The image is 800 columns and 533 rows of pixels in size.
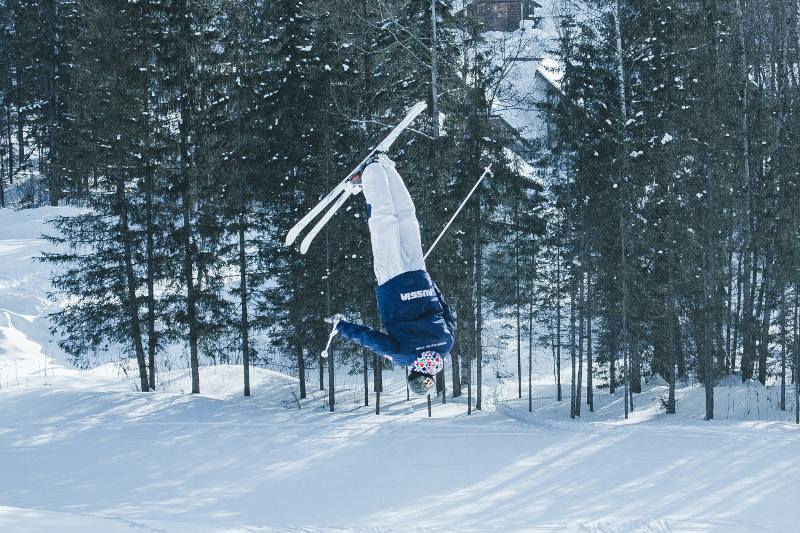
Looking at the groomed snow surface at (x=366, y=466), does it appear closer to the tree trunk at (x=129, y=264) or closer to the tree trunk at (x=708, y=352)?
the tree trunk at (x=708, y=352)

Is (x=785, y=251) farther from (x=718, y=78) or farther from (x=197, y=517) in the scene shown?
(x=197, y=517)

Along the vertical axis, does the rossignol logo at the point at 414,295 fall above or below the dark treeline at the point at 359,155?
below

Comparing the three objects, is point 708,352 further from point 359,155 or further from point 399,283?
point 399,283

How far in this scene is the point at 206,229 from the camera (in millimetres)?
22625

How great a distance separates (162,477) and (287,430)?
14.6 ft

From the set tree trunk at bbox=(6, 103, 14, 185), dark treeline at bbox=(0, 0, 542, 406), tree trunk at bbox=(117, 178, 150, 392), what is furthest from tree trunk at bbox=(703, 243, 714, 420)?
tree trunk at bbox=(6, 103, 14, 185)

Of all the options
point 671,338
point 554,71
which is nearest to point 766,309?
point 671,338

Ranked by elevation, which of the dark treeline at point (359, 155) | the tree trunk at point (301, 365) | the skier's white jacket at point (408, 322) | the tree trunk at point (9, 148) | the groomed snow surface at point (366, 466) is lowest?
the groomed snow surface at point (366, 466)

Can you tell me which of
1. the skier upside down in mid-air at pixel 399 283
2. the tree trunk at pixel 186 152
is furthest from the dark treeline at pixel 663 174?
the skier upside down in mid-air at pixel 399 283

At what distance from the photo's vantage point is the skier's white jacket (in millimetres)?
6121

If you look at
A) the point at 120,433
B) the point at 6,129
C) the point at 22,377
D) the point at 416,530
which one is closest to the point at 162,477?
the point at 120,433

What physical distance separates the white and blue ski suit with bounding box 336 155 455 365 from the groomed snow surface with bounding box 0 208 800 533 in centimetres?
494

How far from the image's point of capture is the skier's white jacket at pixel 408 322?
6.12 m

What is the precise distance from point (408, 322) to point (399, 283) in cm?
36
